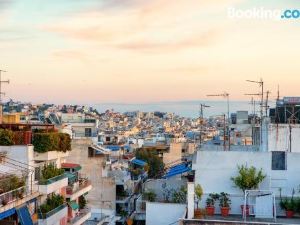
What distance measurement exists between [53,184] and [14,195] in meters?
4.21

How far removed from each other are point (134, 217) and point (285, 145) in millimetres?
10711

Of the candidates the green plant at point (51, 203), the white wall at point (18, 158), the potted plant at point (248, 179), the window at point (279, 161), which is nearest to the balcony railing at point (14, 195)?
the white wall at point (18, 158)

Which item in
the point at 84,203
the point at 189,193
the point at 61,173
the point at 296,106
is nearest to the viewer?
the point at 189,193

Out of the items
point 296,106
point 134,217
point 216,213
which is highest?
point 296,106

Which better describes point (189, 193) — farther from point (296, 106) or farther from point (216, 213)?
point (296, 106)

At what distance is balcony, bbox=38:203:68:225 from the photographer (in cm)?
2392

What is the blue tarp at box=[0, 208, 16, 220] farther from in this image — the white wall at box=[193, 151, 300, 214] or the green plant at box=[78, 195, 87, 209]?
the green plant at box=[78, 195, 87, 209]

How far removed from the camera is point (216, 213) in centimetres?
1977

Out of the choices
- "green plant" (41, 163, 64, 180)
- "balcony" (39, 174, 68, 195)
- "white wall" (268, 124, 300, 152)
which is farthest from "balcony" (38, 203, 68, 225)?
"white wall" (268, 124, 300, 152)

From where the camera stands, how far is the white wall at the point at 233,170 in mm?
20656

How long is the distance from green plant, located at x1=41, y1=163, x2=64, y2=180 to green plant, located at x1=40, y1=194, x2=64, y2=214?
0.79 meters

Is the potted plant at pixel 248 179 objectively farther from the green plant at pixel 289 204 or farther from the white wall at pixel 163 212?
the white wall at pixel 163 212

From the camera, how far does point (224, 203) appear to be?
1978 centimetres

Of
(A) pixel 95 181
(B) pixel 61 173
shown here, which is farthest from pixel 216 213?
(A) pixel 95 181
